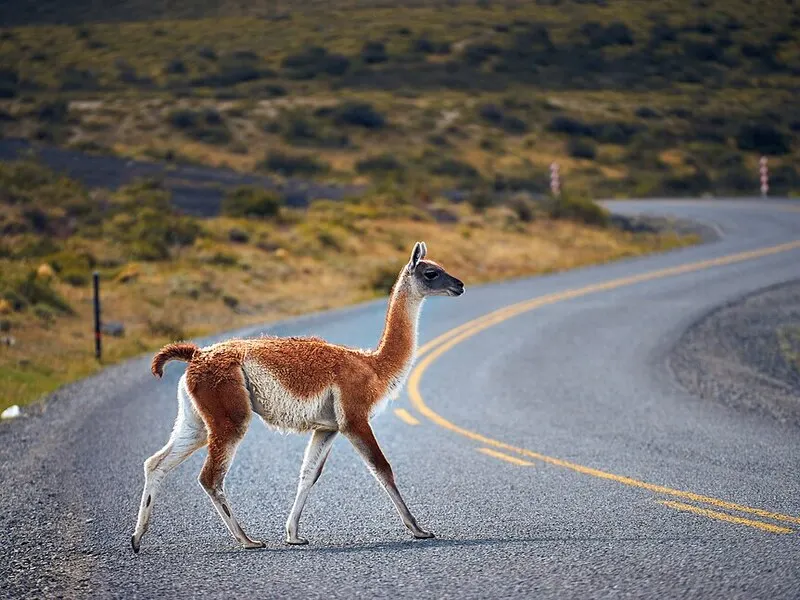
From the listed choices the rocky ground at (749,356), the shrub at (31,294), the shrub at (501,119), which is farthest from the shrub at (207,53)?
the rocky ground at (749,356)

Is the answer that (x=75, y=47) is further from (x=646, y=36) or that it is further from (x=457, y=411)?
(x=457, y=411)

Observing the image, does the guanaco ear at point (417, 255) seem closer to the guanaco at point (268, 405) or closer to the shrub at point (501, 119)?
the guanaco at point (268, 405)

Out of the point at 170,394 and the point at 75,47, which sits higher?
the point at 170,394

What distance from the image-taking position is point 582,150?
7156 centimetres

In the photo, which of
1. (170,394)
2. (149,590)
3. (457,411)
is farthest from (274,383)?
(170,394)

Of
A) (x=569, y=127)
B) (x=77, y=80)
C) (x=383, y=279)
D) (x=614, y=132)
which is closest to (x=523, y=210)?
(x=383, y=279)

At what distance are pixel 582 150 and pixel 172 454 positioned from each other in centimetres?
6574

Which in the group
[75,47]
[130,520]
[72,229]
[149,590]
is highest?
[149,590]

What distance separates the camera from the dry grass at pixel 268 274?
20.7m

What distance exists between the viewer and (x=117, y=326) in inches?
892

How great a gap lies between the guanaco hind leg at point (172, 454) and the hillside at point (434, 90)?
4249cm

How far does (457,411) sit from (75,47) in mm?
97151

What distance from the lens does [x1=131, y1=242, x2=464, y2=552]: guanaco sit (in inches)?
292

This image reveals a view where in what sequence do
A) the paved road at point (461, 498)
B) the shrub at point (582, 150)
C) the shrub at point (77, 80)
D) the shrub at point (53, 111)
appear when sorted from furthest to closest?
the shrub at point (77, 80), the shrub at point (53, 111), the shrub at point (582, 150), the paved road at point (461, 498)
